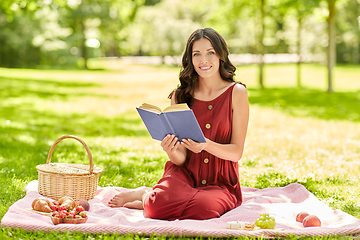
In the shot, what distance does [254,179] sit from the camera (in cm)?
536

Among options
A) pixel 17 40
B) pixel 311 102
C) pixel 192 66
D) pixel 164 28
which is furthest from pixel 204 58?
pixel 164 28

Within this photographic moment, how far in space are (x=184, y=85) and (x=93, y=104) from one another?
983 centimetres

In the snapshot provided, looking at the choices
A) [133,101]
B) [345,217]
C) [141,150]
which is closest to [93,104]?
[133,101]

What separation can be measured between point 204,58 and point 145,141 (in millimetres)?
4419

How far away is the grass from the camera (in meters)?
5.06

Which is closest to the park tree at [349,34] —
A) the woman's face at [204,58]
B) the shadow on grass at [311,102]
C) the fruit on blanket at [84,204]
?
the shadow on grass at [311,102]

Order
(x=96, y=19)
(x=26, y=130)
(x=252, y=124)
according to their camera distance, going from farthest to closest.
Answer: (x=96, y=19), (x=252, y=124), (x=26, y=130)

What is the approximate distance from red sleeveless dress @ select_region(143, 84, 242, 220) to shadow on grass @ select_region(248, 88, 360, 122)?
768 cm

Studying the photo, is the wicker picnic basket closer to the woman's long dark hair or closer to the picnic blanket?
the picnic blanket

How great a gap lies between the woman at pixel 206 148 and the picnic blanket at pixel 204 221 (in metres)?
0.14

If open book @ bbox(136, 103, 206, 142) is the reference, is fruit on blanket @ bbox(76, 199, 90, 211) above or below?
below

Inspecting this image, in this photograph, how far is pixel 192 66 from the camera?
3994 mm

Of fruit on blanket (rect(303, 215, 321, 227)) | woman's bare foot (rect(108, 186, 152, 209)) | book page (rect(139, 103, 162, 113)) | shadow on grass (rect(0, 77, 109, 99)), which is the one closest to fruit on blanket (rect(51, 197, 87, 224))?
woman's bare foot (rect(108, 186, 152, 209))

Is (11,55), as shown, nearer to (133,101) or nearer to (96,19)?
(96,19)
